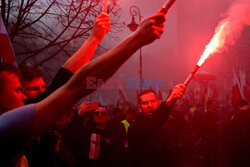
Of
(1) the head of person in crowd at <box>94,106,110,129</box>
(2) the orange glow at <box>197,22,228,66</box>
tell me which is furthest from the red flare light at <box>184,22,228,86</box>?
(1) the head of person in crowd at <box>94,106,110,129</box>

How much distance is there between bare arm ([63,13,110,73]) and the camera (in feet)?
6.18

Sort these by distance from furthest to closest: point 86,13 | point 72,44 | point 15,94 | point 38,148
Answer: point 72,44 < point 86,13 < point 38,148 < point 15,94

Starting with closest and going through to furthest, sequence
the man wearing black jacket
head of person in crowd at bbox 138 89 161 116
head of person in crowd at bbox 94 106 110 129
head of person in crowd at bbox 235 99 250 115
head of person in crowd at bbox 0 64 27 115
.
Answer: head of person in crowd at bbox 0 64 27 115
the man wearing black jacket
head of person in crowd at bbox 138 89 161 116
head of person in crowd at bbox 94 106 110 129
head of person in crowd at bbox 235 99 250 115

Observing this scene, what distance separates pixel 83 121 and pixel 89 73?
10.2ft

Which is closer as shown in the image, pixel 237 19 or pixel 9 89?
pixel 9 89

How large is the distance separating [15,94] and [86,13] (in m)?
4.56

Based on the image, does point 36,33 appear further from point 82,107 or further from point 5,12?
point 82,107

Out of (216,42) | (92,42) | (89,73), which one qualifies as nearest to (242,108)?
(216,42)

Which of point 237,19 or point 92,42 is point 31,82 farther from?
point 237,19

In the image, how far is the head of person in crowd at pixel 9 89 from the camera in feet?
4.46

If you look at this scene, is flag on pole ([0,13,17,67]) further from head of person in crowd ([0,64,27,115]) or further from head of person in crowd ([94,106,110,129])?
head of person in crowd ([94,106,110,129])

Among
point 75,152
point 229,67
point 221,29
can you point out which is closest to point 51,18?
point 75,152

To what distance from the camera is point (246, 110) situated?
6699 mm

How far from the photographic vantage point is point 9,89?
1386mm
